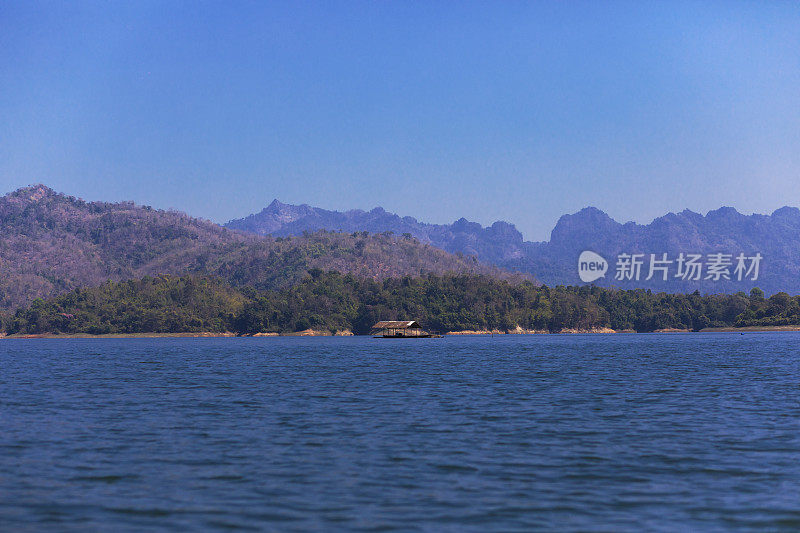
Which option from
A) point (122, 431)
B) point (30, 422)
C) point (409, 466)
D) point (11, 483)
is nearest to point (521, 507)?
point (409, 466)

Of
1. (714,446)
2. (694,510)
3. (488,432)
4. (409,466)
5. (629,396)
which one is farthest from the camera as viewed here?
(629,396)

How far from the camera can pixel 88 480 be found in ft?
79.4

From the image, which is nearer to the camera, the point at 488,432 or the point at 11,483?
the point at 11,483

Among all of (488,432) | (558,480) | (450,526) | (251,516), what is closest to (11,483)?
(251,516)

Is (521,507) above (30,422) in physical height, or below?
above

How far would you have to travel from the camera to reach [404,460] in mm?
27375

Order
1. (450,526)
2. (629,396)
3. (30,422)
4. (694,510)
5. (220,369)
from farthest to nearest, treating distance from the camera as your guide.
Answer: (220,369)
(629,396)
(30,422)
(694,510)
(450,526)

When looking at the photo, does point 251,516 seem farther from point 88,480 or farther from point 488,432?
point 488,432

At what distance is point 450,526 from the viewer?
18.8 metres

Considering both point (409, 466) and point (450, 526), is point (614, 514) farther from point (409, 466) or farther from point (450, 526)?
point (409, 466)

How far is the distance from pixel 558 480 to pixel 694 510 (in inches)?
181

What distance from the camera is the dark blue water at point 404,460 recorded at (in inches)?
782

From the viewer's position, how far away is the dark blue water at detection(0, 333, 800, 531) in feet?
65.2

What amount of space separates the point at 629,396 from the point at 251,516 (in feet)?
115
